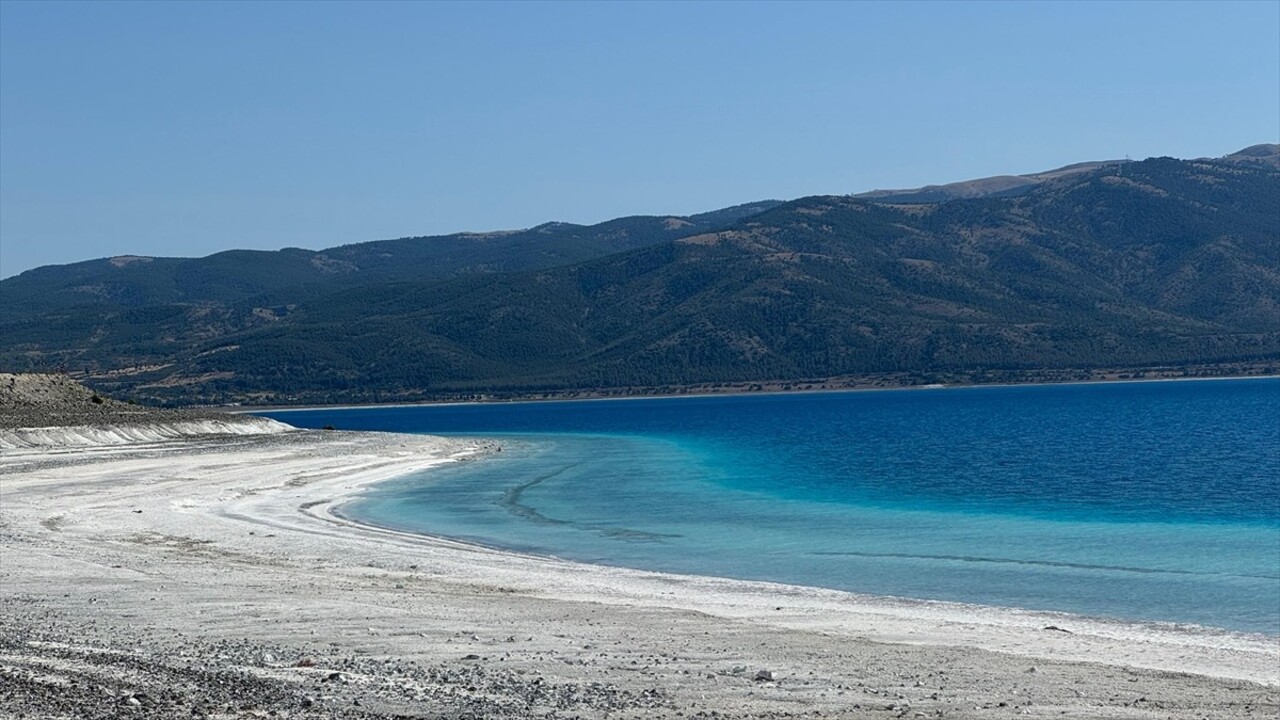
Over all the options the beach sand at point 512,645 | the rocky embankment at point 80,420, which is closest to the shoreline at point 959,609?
the beach sand at point 512,645

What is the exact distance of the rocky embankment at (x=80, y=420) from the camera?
61.0m

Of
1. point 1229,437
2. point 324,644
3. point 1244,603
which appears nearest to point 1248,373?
point 1229,437

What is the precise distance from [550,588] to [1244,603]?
37.4ft

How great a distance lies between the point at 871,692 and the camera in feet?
45.7

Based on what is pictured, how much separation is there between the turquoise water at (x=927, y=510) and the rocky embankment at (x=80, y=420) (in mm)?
16918

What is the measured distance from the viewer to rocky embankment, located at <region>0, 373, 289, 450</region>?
200 ft

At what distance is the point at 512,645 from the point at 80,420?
185 feet

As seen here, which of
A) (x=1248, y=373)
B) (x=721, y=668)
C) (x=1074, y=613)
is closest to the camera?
(x=721, y=668)

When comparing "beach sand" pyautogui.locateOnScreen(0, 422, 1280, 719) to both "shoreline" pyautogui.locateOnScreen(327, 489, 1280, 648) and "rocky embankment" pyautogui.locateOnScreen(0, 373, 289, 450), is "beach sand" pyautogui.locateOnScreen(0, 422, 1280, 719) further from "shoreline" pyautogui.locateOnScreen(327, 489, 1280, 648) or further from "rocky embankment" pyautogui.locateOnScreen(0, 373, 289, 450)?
"rocky embankment" pyautogui.locateOnScreen(0, 373, 289, 450)

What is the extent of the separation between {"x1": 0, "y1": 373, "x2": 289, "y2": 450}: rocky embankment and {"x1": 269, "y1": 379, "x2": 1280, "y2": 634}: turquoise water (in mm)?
16918

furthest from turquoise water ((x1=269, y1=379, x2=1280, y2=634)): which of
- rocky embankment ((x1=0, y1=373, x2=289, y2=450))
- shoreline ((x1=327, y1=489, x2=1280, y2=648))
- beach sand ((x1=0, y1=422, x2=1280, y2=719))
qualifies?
rocky embankment ((x1=0, y1=373, x2=289, y2=450))

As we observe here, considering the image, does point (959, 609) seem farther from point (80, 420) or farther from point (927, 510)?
point (80, 420)

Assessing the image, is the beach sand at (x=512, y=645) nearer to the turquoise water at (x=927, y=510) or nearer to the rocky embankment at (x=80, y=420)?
the turquoise water at (x=927, y=510)

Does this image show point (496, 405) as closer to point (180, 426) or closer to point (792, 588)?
point (180, 426)
